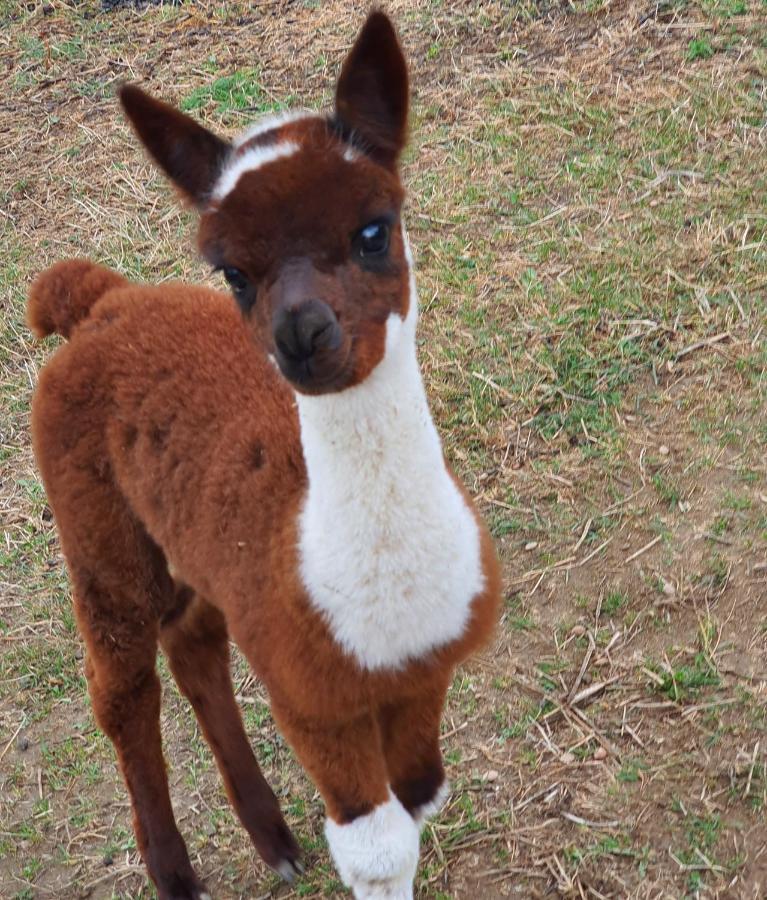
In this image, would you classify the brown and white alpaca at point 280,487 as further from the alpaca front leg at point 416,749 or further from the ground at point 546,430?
the ground at point 546,430

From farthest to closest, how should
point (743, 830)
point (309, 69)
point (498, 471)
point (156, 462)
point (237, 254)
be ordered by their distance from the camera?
1. point (309, 69)
2. point (498, 471)
3. point (743, 830)
4. point (156, 462)
5. point (237, 254)

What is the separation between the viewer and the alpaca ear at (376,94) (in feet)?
7.30

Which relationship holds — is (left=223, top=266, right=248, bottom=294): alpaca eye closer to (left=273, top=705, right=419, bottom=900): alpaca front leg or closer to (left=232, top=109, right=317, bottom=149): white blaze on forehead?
(left=232, top=109, right=317, bottom=149): white blaze on forehead

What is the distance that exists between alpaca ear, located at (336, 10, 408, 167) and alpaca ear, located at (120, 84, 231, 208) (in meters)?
0.27

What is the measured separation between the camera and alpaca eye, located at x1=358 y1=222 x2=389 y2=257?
7.04ft

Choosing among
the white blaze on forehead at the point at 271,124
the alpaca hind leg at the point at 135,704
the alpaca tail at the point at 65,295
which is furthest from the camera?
the alpaca tail at the point at 65,295

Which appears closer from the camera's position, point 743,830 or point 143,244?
point 743,830

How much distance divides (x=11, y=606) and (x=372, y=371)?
2.73m

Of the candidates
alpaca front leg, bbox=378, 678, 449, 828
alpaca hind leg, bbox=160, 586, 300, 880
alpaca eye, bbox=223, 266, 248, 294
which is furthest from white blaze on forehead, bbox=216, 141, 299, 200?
alpaca hind leg, bbox=160, 586, 300, 880

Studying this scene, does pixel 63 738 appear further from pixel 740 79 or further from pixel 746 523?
pixel 740 79

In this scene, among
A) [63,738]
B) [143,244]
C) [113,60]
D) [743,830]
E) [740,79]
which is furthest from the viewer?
[113,60]

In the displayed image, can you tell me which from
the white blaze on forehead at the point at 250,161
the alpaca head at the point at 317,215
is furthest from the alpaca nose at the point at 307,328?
the white blaze on forehead at the point at 250,161

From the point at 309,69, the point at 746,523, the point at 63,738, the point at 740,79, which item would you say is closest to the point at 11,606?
the point at 63,738

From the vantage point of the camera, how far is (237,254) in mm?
2137
